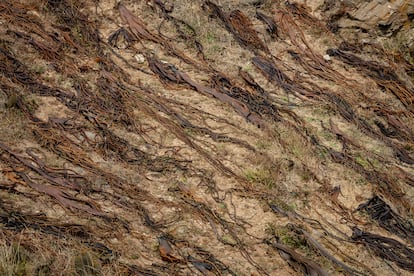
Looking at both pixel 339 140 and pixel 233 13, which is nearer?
pixel 339 140

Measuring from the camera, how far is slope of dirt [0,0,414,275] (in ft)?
16.2

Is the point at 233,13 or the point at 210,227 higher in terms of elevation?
the point at 233,13

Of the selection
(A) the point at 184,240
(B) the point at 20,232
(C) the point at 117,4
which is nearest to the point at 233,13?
(C) the point at 117,4

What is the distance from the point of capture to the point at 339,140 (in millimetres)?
6438

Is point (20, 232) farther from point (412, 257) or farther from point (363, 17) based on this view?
point (363, 17)

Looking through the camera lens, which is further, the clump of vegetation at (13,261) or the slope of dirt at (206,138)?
the slope of dirt at (206,138)

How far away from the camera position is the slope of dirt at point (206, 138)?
4.95 metres

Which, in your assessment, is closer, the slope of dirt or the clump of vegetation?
the clump of vegetation

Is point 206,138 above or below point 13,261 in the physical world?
above

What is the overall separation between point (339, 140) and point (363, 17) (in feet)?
7.12

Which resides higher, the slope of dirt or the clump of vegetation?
the slope of dirt

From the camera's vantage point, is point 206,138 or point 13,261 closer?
point 13,261

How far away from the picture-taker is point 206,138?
6.21 metres

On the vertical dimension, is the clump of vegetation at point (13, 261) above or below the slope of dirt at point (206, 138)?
below
